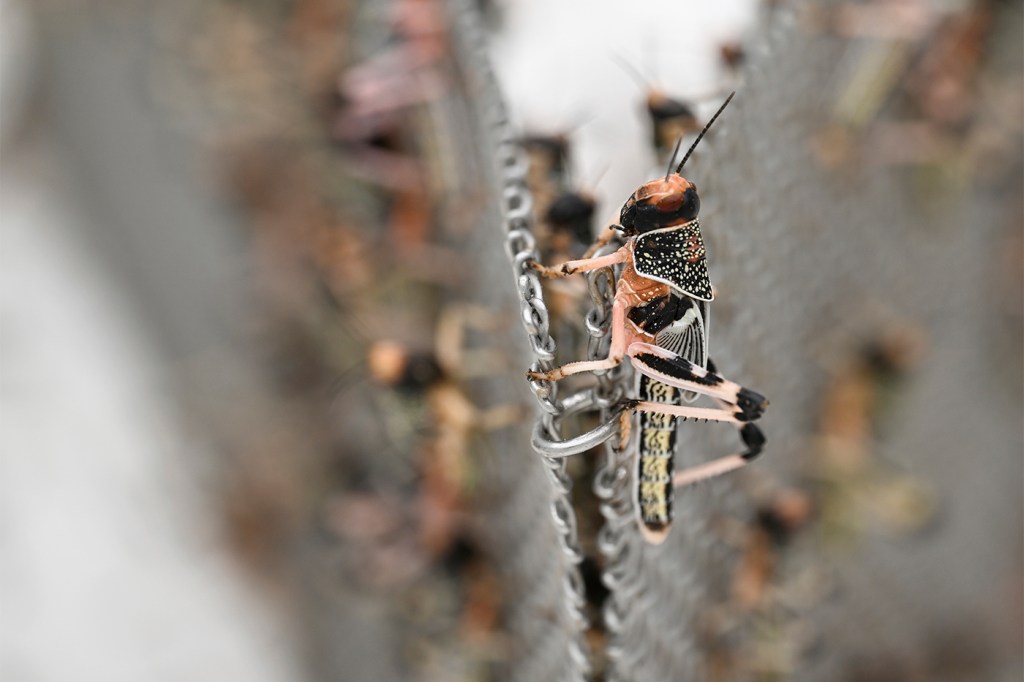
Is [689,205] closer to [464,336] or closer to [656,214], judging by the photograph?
[656,214]

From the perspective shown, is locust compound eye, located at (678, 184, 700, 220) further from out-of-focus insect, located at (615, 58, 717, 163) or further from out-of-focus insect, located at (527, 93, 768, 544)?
out-of-focus insect, located at (615, 58, 717, 163)

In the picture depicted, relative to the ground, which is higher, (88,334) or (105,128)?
(105,128)

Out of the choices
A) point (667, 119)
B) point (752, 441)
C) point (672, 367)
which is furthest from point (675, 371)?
point (667, 119)

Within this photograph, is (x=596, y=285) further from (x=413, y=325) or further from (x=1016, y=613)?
(x=1016, y=613)

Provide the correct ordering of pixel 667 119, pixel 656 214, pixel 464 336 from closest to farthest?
1. pixel 656 214
2. pixel 667 119
3. pixel 464 336

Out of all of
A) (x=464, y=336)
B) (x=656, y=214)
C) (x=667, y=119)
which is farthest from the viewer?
(x=464, y=336)

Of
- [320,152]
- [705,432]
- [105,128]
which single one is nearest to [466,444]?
[705,432]

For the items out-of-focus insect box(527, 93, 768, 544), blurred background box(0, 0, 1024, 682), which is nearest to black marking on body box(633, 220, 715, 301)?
out-of-focus insect box(527, 93, 768, 544)
